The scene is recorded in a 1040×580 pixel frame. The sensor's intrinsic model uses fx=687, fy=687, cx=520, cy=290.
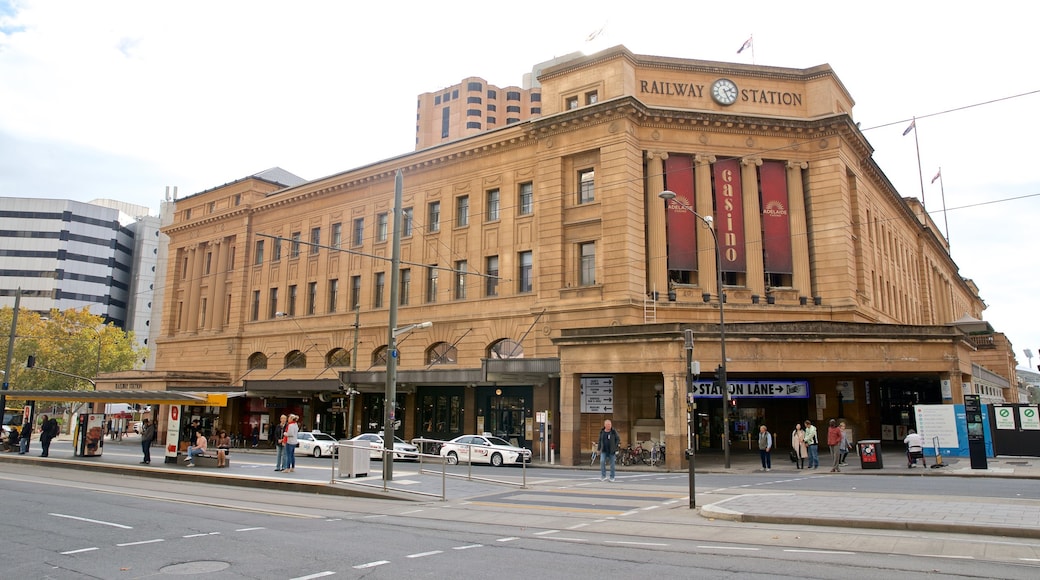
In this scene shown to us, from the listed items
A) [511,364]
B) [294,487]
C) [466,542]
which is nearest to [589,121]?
[511,364]

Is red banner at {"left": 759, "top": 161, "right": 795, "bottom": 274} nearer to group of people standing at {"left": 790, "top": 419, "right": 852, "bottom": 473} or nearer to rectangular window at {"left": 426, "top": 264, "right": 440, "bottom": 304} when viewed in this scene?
group of people standing at {"left": 790, "top": 419, "right": 852, "bottom": 473}

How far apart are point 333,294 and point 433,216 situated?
1042 centimetres

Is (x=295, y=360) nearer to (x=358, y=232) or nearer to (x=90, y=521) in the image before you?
(x=358, y=232)

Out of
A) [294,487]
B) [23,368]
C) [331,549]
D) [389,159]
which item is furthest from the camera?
[23,368]

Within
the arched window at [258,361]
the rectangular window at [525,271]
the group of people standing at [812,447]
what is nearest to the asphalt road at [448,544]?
the group of people standing at [812,447]

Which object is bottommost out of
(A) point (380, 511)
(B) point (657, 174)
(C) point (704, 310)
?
(A) point (380, 511)

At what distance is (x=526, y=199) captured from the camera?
4103cm

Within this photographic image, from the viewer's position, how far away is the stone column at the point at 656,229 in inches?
1438

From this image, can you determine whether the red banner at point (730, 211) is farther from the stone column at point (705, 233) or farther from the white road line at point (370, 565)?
the white road line at point (370, 565)

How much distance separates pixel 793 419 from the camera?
37.1 meters

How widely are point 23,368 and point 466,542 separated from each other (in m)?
80.8

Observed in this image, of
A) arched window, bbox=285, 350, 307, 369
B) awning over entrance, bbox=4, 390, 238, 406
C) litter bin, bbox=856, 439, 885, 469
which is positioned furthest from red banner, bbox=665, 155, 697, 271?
arched window, bbox=285, 350, 307, 369

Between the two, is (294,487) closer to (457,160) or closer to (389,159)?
(457,160)

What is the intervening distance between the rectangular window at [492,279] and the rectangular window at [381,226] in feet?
30.2
